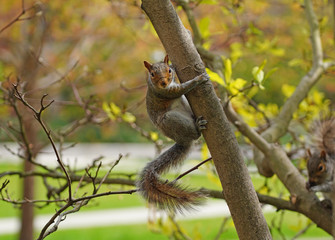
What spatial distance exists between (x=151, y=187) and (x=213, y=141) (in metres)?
0.41

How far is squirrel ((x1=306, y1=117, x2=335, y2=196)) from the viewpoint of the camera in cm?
288

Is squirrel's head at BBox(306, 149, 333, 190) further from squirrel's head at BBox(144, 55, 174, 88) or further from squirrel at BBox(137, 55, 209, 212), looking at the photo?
squirrel's head at BBox(144, 55, 174, 88)

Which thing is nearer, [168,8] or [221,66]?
[168,8]

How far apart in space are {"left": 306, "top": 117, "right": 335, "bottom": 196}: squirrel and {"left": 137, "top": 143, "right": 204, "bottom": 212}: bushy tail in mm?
1034

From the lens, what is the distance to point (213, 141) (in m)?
1.52

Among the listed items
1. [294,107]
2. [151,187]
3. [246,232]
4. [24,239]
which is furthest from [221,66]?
[24,239]

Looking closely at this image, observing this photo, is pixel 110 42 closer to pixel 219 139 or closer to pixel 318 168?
pixel 318 168

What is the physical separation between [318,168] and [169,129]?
130cm

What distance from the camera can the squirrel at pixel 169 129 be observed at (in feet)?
5.36

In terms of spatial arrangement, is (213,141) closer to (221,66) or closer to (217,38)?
→ (221,66)

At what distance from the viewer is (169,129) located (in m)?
2.06

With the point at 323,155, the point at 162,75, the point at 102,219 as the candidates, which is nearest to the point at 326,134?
the point at 323,155

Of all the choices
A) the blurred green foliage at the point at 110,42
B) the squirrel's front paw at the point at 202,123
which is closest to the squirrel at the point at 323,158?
the squirrel's front paw at the point at 202,123

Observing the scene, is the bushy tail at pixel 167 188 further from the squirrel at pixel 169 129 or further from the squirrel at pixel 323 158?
the squirrel at pixel 323 158
